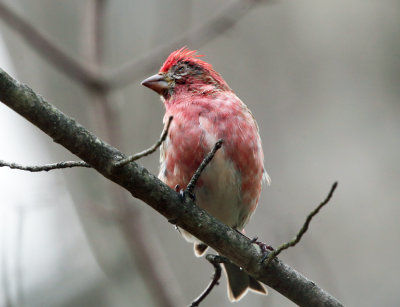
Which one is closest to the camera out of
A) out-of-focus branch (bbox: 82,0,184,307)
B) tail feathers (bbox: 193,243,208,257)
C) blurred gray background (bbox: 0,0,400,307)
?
tail feathers (bbox: 193,243,208,257)

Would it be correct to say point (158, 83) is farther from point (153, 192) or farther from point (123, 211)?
point (153, 192)

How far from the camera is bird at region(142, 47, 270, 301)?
204 inches

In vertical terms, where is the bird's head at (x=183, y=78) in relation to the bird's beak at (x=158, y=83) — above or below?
above

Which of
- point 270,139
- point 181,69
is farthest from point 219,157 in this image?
point 270,139

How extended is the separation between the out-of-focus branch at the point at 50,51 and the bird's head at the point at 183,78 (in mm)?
990

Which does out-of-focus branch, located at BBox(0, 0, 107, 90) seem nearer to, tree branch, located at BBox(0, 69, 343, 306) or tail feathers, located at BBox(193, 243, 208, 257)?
tail feathers, located at BBox(193, 243, 208, 257)

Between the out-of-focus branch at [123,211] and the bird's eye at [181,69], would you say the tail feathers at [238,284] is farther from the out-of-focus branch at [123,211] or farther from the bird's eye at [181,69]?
the bird's eye at [181,69]

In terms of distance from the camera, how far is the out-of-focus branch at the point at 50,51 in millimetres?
6535

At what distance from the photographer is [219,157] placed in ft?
16.9

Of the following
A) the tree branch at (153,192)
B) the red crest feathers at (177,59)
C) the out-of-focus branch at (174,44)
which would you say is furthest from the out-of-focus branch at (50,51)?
the tree branch at (153,192)

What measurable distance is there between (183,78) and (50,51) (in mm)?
1646

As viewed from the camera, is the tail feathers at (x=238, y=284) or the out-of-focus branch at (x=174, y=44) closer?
the tail feathers at (x=238, y=284)

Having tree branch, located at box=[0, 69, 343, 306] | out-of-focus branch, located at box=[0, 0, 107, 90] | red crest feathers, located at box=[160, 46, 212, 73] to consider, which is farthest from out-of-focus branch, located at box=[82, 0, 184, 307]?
tree branch, located at box=[0, 69, 343, 306]

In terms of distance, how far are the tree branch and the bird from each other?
822mm
